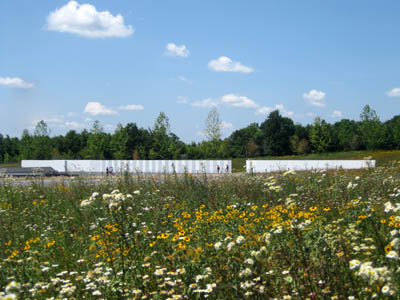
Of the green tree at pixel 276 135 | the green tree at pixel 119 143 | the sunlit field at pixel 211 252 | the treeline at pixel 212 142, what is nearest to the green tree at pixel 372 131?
the treeline at pixel 212 142

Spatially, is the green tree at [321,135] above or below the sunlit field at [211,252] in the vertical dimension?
above

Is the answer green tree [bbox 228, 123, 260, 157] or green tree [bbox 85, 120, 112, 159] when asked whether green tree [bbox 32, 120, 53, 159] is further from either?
green tree [bbox 228, 123, 260, 157]

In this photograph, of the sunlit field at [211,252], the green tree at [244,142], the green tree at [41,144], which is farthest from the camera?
the green tree at [244,142]

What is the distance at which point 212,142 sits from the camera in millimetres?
53531

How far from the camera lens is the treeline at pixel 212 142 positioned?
55562mm

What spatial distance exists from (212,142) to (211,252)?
49.8 m

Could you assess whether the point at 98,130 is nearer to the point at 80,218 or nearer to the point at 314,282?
the point at 80,218

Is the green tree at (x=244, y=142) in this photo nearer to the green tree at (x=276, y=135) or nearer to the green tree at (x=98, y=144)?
the green tree at (x=276, y=135)

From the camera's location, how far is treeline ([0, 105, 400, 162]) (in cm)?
5556

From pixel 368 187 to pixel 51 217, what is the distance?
6.79m

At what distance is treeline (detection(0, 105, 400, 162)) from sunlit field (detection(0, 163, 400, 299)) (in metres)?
37.1

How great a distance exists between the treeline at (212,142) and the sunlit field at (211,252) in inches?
1461

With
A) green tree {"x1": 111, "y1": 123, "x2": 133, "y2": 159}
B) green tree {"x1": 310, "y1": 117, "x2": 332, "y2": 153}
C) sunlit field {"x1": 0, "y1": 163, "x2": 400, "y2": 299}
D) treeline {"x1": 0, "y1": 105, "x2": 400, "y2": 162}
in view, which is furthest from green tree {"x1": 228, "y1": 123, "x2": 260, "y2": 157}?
sunlit field {"x1": 0, "y1": 163, "x2": 400, "y2": 299}

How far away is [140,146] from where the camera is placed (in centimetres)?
6169
